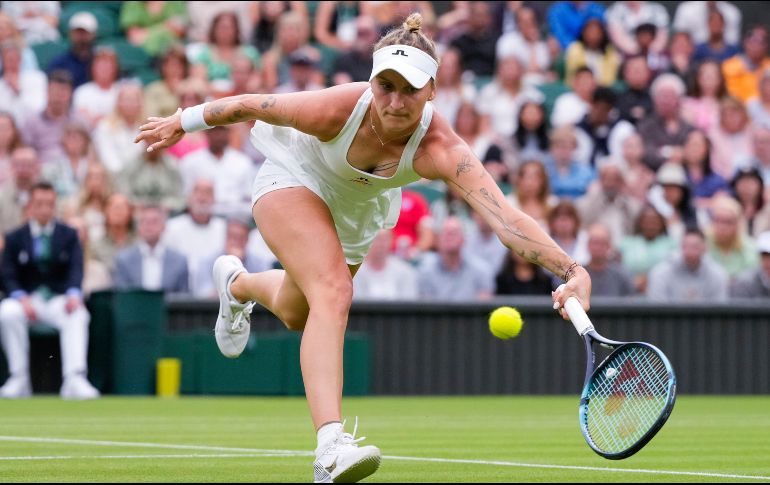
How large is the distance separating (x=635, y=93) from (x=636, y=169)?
1.90m

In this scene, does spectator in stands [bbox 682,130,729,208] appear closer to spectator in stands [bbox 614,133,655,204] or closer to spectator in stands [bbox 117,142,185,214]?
spectator in stands [bbox 614,133,655,204]

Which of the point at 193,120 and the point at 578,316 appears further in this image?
the point at 193,120

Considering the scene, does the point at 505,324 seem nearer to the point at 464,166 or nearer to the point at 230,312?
the point at 464,166

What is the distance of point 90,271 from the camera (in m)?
14.0

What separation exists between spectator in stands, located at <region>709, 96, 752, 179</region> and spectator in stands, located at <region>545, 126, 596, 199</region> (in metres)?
1.83

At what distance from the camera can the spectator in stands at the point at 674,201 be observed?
15547 millimetres

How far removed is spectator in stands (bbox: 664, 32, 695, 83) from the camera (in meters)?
18.2

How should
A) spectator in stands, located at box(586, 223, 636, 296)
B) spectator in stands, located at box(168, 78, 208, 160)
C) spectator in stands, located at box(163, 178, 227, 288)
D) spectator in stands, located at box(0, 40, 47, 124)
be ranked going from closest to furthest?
spectator in stands, located at box(163, 178, 227, 288) → spectator in stands, located at box(586, 223, 636, 296) → spectator in stands, located at box(168, 78, 208, 160) → spectator in stands, located at box(0, 40, 47, 124)

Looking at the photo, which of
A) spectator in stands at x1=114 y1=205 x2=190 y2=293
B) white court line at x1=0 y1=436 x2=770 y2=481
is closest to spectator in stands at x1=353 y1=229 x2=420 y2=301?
spectator in stands at x1=114 y1=205 x2=190 y2=293

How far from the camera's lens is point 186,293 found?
14062mm

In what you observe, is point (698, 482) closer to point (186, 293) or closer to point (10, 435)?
point (10, 435)

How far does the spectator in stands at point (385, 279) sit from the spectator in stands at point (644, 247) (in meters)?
2.33

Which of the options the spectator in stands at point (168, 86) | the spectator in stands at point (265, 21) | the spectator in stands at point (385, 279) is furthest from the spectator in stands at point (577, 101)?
the spectator in stands at point (168, 86)

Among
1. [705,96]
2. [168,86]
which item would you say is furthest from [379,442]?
[705,96]
